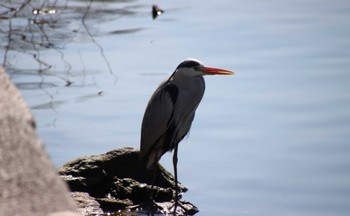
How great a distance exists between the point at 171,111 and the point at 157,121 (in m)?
0.15

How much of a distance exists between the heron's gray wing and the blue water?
1.51ft

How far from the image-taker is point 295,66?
9.51m

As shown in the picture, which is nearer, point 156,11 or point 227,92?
point 227,92

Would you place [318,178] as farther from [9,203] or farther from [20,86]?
[9,203]

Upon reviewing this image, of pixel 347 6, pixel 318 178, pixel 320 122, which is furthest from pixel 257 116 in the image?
pixel 347 6

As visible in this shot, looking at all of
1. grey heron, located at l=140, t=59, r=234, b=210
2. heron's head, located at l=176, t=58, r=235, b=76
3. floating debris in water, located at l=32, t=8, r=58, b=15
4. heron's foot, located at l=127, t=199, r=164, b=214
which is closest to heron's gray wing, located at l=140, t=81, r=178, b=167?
grey heron, located at l=140, t=59, r=234, b=210

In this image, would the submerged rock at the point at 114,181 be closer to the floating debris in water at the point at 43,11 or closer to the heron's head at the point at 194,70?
the heron's head at the point at 194,70

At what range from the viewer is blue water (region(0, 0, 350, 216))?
7148 mm

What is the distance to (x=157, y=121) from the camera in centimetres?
693

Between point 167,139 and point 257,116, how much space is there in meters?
1.48

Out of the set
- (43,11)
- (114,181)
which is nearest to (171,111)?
(114,181)

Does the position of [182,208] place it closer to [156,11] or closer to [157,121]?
[157,121]

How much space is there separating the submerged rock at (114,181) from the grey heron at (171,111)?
208 mm

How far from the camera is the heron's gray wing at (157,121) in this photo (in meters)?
6.84
